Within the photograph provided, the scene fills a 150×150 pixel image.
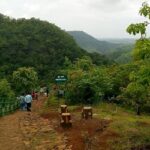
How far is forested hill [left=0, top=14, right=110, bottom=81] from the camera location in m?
82.0

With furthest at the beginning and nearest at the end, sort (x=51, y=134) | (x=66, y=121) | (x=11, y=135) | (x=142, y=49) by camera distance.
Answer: (x=66, y=121) → (x=11, y=135) → (x=51, y=134) → (x=142, y=49)

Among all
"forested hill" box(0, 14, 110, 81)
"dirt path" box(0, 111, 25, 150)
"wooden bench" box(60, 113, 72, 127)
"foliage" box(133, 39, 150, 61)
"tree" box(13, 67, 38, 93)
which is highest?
"forested hill" box(0, 14, 110, 81)

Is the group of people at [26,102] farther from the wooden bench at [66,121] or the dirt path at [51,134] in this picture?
the wooden bench at [66,121]

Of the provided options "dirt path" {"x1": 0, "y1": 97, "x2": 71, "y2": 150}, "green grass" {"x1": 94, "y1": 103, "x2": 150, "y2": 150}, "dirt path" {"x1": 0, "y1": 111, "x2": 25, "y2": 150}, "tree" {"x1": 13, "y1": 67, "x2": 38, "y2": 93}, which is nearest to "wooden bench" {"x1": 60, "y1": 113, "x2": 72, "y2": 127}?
"dirt path" {"x1": 0, "y1": 97, "x2": 71, "y2": 150}

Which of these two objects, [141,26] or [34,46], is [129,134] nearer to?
[141,26]

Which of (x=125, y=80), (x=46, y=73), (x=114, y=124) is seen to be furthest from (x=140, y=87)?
(x=46, y=73)

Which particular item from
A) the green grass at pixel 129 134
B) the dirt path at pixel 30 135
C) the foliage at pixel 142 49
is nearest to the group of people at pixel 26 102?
the dirt path at pixel 30 135

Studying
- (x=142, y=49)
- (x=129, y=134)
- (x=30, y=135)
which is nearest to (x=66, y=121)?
(x=30, y=135)

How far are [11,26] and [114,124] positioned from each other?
87.5m

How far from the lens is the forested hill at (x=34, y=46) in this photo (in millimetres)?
82000

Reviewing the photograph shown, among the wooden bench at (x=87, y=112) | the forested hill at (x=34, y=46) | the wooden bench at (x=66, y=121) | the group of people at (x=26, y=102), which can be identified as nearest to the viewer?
the wooden bench at (x=66, y=121)

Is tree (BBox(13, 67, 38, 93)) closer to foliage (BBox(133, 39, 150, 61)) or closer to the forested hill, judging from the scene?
the forested hill

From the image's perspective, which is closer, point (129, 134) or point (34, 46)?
point (129, 134)

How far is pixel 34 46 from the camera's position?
93.0 m
